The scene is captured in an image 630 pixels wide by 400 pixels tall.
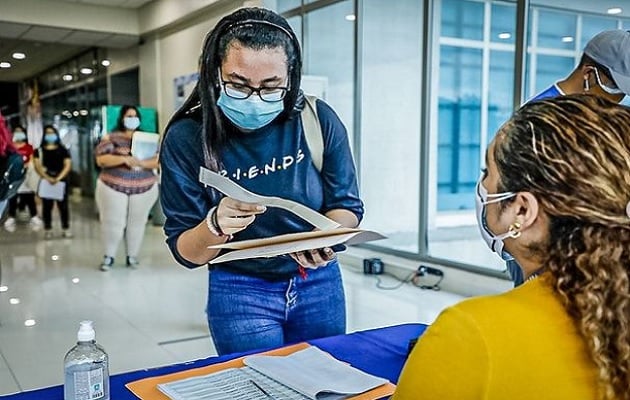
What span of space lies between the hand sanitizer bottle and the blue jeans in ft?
1.21

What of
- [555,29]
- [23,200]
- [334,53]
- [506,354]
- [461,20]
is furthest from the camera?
[23,200]

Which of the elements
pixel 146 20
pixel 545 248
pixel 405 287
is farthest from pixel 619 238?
pixel 146 20

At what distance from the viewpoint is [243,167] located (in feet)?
4.96

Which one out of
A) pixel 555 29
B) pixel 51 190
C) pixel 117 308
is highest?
pixel 555 29

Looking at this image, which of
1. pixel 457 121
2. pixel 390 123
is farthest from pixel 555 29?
pixel 390 123

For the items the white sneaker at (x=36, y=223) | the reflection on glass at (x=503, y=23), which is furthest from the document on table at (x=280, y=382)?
the white sneaker at (x=36, y=223)

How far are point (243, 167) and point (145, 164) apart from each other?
175 inches

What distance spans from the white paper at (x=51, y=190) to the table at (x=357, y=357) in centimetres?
699

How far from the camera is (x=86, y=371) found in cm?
116

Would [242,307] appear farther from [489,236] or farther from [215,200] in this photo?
[489,236]

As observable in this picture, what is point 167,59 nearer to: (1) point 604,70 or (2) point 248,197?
(1) point 604,70

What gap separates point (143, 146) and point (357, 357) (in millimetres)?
4677

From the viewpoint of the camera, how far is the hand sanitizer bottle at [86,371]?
1.15 meters

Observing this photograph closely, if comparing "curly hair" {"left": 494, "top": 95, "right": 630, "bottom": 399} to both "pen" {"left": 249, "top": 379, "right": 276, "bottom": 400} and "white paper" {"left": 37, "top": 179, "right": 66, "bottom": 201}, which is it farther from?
"white paper" {"left": 37, "top": 179, "right": 66, "bottom": 201}
